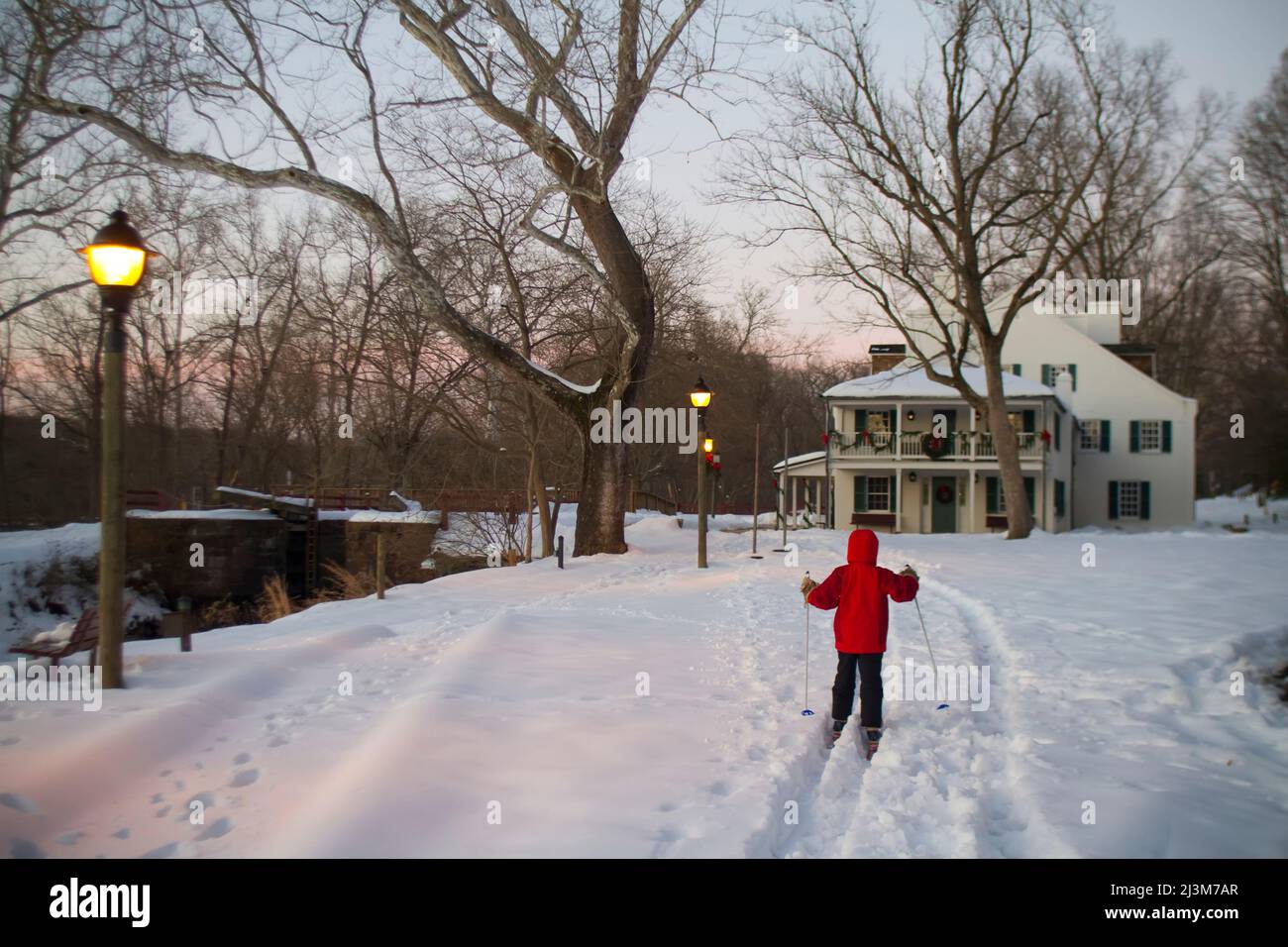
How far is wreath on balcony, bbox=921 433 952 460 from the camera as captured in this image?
117 feet

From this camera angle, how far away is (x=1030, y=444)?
1419 inches

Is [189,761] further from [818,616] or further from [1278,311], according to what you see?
[1278,311]

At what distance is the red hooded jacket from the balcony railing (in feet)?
100

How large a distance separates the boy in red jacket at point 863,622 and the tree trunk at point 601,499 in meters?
13.0

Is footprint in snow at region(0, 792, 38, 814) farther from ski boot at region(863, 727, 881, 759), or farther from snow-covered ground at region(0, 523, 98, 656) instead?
snow-covered ground at region(0, 523, 98, 656)

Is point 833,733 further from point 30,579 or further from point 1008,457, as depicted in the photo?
point 30,579

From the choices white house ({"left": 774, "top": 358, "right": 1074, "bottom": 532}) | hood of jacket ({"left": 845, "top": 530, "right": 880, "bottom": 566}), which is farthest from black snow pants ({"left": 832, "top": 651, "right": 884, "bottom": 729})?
white house ({"left": 774, "top": 358, "right": 1074, "bottom": 532})

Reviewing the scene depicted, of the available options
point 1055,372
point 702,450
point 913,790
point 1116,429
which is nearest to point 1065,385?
point 1055,372

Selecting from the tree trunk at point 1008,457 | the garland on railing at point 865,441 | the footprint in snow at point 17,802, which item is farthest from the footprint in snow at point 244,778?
the garland on railing at point 865,441

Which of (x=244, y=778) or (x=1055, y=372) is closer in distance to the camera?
(x=244, y=778)

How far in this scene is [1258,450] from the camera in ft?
111

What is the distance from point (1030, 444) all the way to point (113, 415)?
116 ft

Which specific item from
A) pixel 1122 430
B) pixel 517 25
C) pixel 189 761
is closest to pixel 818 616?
pixel 189 761

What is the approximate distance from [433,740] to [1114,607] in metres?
9.99
